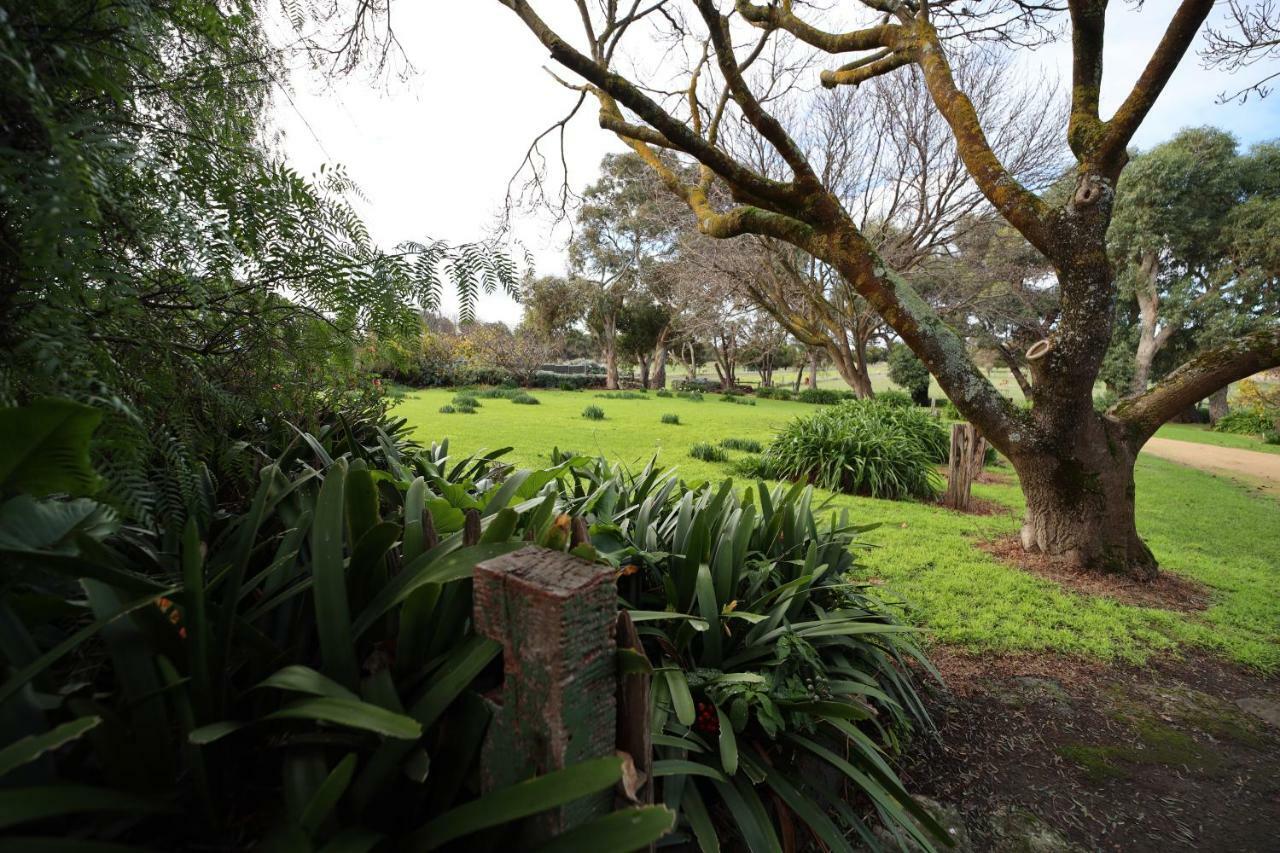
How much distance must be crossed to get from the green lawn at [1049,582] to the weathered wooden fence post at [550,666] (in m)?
2.62

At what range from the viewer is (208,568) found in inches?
51.3

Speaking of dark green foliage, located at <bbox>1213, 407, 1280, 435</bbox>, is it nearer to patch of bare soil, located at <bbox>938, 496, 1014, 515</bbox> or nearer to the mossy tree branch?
patch of bare soil, located at <bbox>938, 496, 1014, 515</bbox>

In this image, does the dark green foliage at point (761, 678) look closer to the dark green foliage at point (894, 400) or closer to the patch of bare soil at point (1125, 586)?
the patch of bare soil at point (1125, 586)

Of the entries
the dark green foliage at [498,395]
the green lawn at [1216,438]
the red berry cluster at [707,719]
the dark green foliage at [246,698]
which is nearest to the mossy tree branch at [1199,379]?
the red berry cluster at [707,719]

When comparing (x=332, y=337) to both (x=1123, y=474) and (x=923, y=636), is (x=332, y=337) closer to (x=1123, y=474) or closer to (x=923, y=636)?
(x=923, y=636)

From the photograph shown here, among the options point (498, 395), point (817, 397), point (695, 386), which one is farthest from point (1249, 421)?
point (498, 395)

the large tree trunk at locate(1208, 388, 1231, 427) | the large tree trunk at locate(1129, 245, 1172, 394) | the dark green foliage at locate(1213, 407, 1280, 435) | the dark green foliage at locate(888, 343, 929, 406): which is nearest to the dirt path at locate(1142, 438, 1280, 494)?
the dark green foliage at locate(1213, 407, 1280, 435)

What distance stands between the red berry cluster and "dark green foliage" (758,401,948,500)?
5.21 meters

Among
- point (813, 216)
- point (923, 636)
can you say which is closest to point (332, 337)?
point (923, 636)

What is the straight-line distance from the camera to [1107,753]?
88.0 inches

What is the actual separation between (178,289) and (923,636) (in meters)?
3.65

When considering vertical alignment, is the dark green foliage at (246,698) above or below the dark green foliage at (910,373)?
below

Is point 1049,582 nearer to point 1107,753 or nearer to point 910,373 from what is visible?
point 1107,753

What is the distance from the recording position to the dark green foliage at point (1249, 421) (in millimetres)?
16516
